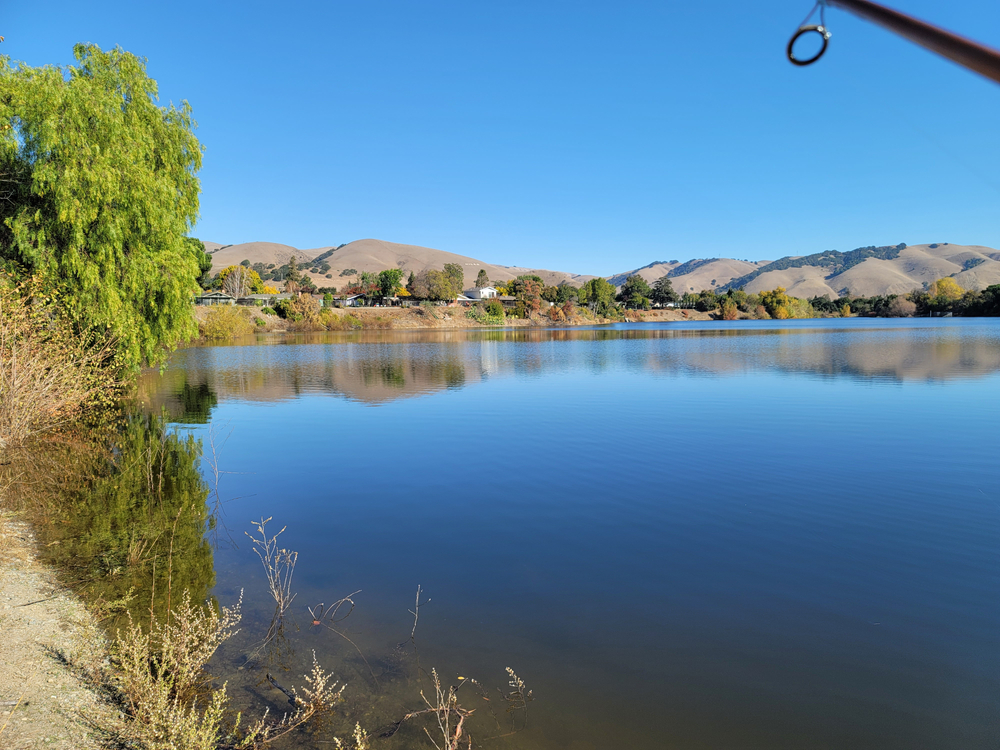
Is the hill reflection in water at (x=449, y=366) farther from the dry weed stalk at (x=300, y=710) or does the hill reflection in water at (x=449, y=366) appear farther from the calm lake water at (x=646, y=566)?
the dry weed stalk at (x=300, y=710)

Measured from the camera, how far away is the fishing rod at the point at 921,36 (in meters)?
2.03

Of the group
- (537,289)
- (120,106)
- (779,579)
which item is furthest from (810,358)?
(537,289)

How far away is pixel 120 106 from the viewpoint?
64.7 feet

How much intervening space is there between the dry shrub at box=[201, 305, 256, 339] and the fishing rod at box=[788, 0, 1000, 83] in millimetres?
68861

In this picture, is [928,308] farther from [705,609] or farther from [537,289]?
[705,609]

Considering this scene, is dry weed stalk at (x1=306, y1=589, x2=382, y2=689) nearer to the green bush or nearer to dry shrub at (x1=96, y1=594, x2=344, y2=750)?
dry shrub at (x1=96, y1=594, x2=344, y2=750)

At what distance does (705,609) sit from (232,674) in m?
5.21

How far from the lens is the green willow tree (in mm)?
17062

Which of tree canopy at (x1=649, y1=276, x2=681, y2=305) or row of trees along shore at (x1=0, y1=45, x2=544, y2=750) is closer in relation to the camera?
row of trees along shore at (x1=0, y1=45, x2=544, y2=750)

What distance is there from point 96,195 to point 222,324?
52.5 m

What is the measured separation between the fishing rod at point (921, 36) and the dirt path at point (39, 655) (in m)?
6.56

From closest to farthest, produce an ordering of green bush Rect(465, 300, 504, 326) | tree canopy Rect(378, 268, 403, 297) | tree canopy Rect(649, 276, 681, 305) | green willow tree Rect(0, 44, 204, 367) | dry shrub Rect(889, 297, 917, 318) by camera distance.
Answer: green willow tree Rect(0, 44, 204, 367), green bush Rect(465, 300, 504, 326), tree canopy Rect(378, 268, 403, 297), dry shrub Rect(889, 297, 917, 318), tree canopy Rect(649, 276, 681, 305)

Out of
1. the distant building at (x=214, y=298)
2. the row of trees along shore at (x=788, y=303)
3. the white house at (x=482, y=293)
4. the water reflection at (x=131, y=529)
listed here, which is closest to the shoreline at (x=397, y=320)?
the distant building at (x=214, y=298)

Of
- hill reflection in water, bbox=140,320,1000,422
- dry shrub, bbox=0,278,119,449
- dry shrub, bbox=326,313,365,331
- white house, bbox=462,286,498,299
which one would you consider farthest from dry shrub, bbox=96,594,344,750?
white house, bbox=462,286,498,299
